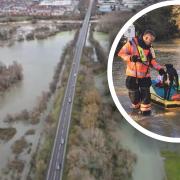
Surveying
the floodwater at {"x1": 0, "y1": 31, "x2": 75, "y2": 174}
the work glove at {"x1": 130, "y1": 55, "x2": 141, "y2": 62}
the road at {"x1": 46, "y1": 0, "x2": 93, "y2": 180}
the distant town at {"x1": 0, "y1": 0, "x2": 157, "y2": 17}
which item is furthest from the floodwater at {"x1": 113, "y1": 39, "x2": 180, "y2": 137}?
the distant town at {"x1": 0, "y1": 0, "x2": 157, "y2": 17}

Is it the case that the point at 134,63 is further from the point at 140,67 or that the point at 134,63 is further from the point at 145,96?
the point at 145,96

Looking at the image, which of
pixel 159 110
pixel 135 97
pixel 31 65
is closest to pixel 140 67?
pixel 135 97

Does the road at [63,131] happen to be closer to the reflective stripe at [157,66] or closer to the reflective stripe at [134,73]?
the reflective stripe at [134,73]

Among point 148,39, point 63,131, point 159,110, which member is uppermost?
point 148,39

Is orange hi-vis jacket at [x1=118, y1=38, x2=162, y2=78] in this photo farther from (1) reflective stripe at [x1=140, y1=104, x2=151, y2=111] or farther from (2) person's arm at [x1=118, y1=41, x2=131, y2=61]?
(1) reflective stripe at [x1=140, y1=104, x2=151, y2=111]

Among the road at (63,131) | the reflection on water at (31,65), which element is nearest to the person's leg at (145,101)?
the road at (63,131)

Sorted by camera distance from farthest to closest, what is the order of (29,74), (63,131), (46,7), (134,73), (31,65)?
(46,7) < (31,65) < (29,74) < (63,131) < (134,73)

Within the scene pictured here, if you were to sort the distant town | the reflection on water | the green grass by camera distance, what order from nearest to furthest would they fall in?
1. the green grass
2. the reflection on water
3. the distant town
